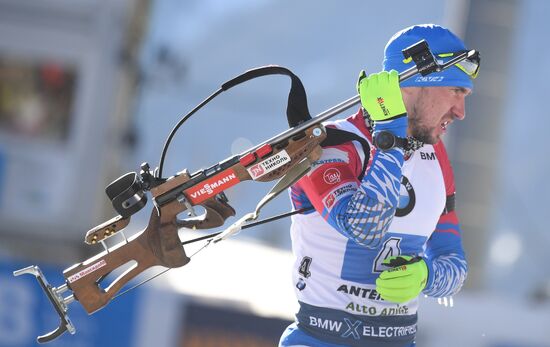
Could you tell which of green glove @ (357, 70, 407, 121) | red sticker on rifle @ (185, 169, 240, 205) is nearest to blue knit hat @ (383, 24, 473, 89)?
green glove @ (357, 70, 407, 121)

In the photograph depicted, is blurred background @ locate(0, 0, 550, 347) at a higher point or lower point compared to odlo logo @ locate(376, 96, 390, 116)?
lower

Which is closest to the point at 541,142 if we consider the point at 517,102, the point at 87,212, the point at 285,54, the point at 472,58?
the point at 517,102

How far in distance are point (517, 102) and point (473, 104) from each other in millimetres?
19719

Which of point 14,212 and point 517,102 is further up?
point 14,212

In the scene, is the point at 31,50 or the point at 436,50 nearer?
the point at 436,50

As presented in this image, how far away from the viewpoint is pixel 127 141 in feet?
48.6

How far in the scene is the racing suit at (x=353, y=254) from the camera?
4.32m

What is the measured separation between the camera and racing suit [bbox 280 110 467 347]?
4.32m

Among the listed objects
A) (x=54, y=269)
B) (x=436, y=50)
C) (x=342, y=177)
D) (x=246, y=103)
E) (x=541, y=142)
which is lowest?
(x=541, y=142)

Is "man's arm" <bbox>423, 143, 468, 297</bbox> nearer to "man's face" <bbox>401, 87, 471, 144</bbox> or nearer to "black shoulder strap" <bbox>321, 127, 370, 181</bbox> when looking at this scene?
"man's face" <bbox>401, 87, 471, 144</bbox>

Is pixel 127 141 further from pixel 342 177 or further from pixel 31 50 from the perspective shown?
pixel 342 177

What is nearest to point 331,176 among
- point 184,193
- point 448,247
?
point 184,193

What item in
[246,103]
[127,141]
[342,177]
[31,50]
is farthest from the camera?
[246,103]

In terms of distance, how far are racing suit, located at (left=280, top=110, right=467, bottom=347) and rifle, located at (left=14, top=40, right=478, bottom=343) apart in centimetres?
11
